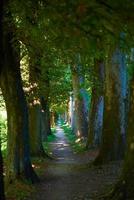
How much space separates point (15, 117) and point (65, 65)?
4.56 metres

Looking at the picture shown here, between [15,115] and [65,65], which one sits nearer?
[15,115]

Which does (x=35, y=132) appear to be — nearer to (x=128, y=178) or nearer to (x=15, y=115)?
(x=15, y=115)

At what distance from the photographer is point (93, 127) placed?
28.2 m

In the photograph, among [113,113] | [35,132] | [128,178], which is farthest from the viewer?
[35,132]

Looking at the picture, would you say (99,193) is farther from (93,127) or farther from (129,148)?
(93,127)

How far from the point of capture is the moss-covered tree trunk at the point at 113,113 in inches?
795

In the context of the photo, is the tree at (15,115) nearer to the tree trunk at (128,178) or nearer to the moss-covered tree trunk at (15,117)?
the moss-covered tree trunk at (15,117)

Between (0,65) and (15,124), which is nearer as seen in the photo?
(0,65)

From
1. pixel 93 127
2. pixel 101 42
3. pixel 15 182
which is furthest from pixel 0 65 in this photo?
pixel 93 127

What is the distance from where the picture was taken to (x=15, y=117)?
16.5 m

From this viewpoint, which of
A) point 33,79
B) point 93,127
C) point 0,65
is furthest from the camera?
point 93,127

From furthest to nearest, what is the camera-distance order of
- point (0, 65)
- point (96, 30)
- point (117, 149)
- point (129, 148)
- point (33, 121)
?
1. point (33, 121)
2. point (117, 149)
3. point (129, 148)
4. point (0, 65)
5. point (96, 30)

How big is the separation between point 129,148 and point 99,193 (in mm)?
2213

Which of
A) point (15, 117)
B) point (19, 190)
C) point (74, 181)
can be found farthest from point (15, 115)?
point (74, 181)
